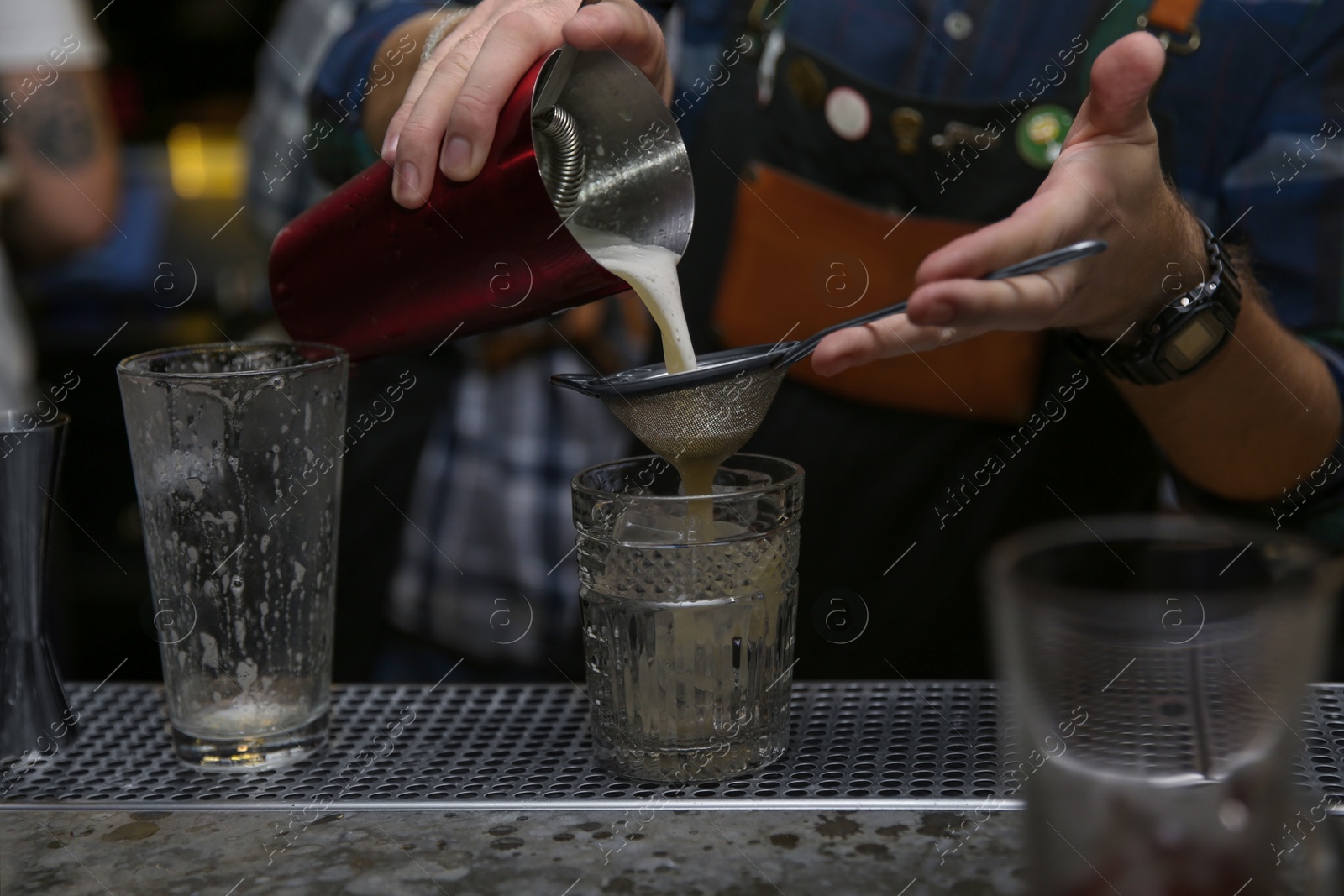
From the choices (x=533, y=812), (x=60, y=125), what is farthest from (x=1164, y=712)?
(x=60, y=125)

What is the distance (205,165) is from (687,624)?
9.84ft

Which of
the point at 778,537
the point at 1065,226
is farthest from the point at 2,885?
the point at 1065,226

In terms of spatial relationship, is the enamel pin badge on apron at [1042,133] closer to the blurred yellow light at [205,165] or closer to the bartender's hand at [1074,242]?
the bartender's hand at [1074,242]

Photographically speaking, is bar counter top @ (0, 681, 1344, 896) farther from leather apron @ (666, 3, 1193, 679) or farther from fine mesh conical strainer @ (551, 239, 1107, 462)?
leather apron @ (666, 3, 1193, 679)

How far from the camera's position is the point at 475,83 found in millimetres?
1016

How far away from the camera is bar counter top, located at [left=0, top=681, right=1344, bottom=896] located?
81cm

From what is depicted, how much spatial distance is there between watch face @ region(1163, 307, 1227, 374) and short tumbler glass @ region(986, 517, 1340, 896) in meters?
0.64

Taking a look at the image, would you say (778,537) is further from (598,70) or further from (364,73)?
(364,73)

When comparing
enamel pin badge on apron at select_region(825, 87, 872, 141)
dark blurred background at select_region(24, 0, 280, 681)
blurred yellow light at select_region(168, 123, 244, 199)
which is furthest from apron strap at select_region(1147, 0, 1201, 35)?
blurred yellow light at select_region(168, 123, 244, 199)

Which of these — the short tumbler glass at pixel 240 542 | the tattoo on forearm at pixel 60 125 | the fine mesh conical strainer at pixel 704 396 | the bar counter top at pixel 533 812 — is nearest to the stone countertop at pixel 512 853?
the bar counter top at pixel 533 812

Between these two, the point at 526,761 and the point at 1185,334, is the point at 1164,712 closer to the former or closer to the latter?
the point at 526,761

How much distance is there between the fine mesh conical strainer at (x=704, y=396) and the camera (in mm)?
950

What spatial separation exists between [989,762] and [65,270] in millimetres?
2898

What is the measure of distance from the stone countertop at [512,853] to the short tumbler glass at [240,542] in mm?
110
